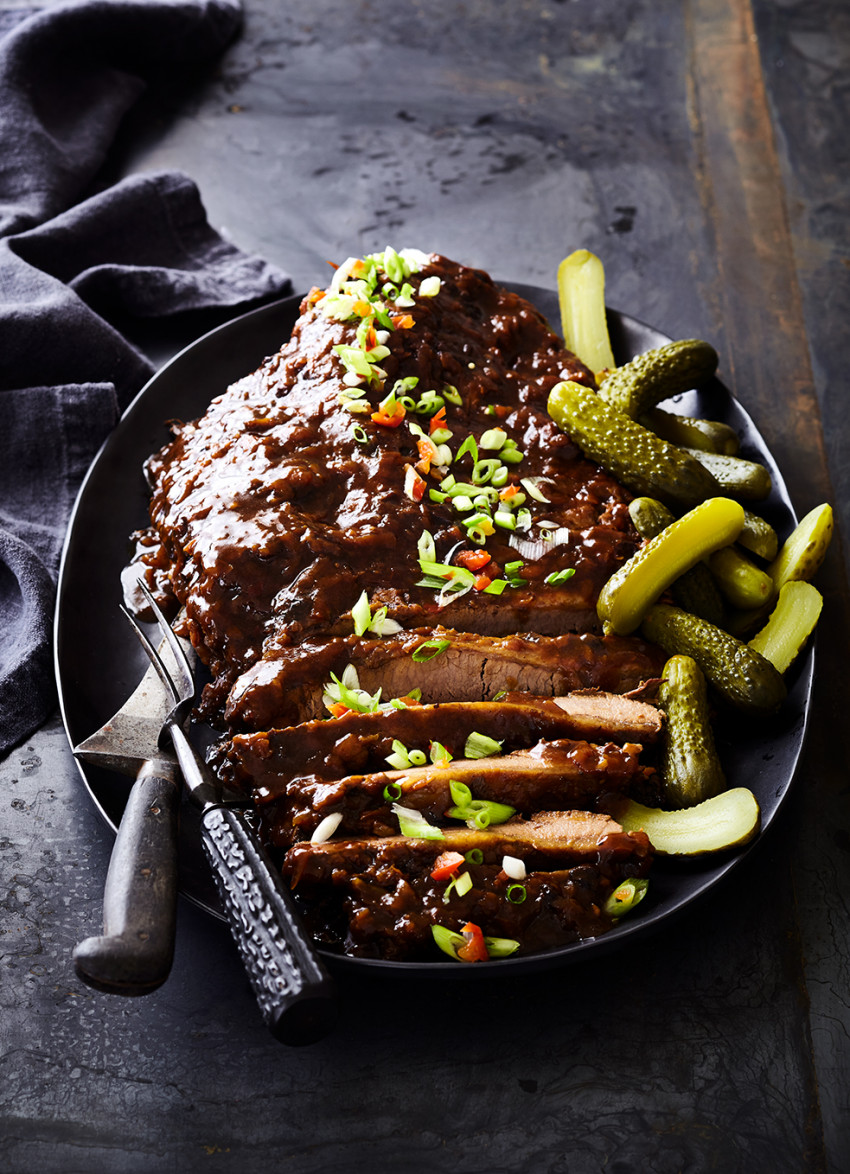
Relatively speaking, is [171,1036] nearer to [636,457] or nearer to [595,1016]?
[595,1016]

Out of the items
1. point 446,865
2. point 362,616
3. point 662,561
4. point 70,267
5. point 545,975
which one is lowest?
point 545,975

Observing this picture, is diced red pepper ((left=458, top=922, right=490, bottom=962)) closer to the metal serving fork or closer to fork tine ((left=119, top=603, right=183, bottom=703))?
the metal serving fork

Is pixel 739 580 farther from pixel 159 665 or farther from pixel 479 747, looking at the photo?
pixel 159 665

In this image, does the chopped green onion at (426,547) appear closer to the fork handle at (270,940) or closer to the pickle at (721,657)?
the pickle at (721,657)

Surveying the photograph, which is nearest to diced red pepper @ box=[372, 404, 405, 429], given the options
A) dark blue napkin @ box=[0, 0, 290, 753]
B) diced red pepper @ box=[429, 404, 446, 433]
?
diced red pepper @ box=[429, 404, 446, 433]

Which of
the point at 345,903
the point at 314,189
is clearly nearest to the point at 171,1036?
the point at 345,903

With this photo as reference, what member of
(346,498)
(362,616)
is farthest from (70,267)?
(362,616)
